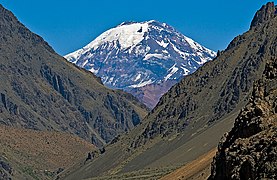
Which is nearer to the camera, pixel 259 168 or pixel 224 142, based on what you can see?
pixel 259 168

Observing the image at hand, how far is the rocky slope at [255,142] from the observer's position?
63.5m

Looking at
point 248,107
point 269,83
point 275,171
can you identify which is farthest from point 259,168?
point 269,83

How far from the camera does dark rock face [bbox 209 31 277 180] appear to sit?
63500 millimetres

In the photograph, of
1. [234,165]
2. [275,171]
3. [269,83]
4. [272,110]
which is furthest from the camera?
[269,83]

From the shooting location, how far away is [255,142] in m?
68.6

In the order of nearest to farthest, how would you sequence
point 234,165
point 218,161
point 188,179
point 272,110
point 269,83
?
1. point 234,165
2. point 272,110
3. point 218,161
4. point 269,83
5. point 188,179

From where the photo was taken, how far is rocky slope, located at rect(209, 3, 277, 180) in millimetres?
63500

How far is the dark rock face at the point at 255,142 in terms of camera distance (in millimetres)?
63500

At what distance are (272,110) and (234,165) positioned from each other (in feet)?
25.8

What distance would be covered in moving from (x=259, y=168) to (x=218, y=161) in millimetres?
16580

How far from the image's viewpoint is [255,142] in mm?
68562

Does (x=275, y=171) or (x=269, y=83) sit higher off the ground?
(x=269, y=83)

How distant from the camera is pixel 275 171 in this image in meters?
60.3

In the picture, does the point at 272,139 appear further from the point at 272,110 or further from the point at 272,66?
the point at 272,66
